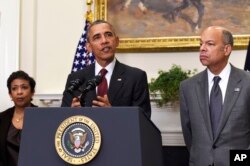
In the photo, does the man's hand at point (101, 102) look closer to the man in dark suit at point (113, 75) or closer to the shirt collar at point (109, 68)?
the man in dark suit at point (113, 75)

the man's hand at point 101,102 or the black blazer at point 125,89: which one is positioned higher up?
the black blazer at point 125,89

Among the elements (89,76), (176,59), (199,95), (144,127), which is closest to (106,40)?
(89,76)

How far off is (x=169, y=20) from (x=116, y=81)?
2.05 meters

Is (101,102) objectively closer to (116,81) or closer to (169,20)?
(116,81)

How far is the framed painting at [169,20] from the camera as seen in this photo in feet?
16.6

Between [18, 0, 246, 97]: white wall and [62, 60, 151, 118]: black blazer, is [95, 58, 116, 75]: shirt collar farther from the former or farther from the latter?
[18, 0, 246, 97]: white wall

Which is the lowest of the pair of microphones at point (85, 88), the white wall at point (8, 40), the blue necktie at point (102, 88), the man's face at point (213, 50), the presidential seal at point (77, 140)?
the presidential seal at point (77, 140)

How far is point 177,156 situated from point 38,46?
81.0 inches

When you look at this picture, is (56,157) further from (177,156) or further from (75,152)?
(177,156)

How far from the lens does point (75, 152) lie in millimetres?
2168

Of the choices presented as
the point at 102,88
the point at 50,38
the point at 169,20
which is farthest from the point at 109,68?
the point at 50,38

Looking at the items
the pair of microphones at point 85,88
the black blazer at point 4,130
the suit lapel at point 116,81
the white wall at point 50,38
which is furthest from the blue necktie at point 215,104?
the white wall at point 50,38

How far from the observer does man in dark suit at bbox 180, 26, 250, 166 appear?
10.8 ft

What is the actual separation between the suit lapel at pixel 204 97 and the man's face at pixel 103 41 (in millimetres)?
688
